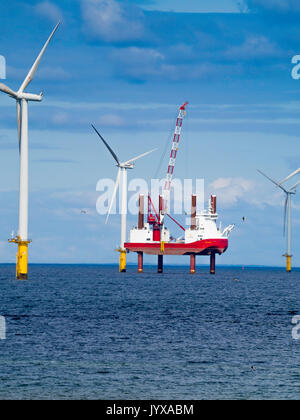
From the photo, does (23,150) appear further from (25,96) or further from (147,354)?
(147,354)

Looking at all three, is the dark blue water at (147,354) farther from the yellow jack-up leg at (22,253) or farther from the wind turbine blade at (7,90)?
the wind turbine blade at (7,90)

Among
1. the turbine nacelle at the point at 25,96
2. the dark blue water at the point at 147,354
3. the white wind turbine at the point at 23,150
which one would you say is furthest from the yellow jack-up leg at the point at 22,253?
the dark blue water at the point at 147,354

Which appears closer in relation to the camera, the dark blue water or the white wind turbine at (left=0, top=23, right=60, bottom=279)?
the dark blue water

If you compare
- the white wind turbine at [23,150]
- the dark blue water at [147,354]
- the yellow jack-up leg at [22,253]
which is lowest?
the dark blue water at [147,354]

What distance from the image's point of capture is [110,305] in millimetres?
116125

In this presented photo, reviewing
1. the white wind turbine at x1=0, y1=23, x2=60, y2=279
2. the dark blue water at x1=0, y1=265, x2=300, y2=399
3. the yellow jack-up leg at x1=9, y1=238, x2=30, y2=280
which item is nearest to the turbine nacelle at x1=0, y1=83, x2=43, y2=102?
the white wind turbine at x1=0, y1=23, x2=60, y2=279

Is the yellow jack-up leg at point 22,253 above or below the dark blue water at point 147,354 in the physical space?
above

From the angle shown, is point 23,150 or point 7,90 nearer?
point 7,90

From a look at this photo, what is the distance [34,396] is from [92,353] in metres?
16.2

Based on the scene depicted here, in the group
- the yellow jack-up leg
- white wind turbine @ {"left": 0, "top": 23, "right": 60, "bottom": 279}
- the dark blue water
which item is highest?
white wind turbine @ {"left": 0, "top": 23, "right": 60, "bottom": 279}

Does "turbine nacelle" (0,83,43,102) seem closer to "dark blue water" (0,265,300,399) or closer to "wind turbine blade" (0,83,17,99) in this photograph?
"wind turbine blade" (0,83,17,99)

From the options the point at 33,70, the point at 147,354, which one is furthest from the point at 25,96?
the point at 147,354

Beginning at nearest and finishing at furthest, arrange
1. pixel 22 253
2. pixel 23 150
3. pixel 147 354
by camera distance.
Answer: pixel 147 354 → pixel 23 150 → pixel 22 253
